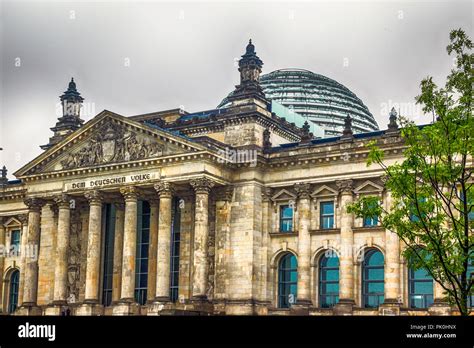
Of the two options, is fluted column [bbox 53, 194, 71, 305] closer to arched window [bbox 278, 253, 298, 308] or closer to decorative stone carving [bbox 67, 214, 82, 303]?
decorative stone carving [bbox 67, 214, 82, 303]

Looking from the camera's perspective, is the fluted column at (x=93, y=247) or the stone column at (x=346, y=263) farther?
the fluted column at (x=93, y=247)

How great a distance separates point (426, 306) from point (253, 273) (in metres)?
10.9

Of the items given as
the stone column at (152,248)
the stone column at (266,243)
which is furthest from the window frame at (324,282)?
the stone column at (152,248)

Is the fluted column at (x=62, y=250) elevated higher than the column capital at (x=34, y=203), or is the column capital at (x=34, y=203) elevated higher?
the column capital at (x=34, y=203)

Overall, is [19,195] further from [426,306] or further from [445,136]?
[445,136]

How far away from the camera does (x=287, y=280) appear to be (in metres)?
52.6

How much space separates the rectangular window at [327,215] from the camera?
51156 millimetres

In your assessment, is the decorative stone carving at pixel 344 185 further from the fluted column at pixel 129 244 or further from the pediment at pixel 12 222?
the pediment at pixel 12 222

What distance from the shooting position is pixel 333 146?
50.6 meters

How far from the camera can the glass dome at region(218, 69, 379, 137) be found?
2921 inches

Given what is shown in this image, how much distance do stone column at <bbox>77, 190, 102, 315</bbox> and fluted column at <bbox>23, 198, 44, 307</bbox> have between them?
5.26 metres

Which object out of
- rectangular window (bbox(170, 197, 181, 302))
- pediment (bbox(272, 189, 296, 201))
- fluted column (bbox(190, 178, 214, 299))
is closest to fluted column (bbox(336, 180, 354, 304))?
pediment (bbox(272, 189, 296, 201))

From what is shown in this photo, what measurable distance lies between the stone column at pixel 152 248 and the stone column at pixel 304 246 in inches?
391

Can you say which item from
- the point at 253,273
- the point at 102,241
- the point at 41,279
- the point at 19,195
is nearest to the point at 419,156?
the point at 253,273
